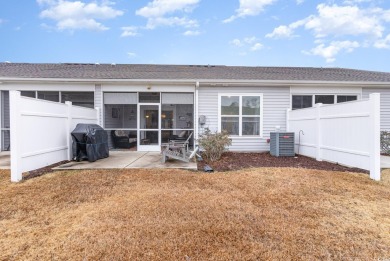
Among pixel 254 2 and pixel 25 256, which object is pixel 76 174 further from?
pixel 254 2

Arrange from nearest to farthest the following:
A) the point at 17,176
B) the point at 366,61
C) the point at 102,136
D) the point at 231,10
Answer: the point at 17,176, the point at 102,136, the point at 231,10, the point at 366,61

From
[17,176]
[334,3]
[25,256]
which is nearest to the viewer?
[25,256]

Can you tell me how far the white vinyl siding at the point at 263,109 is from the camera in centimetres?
953

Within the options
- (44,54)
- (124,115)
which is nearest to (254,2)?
(124,115)

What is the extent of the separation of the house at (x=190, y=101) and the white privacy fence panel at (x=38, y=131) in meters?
1.83

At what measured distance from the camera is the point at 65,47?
16328mm


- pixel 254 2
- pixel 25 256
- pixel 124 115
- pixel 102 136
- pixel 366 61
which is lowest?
pixel 25 256

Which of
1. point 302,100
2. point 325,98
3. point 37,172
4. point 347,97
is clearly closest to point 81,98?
point 37,172

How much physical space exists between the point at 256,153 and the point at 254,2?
870 cm

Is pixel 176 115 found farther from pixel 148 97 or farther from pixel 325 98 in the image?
pixel 325 98

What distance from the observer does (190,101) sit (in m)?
9.68

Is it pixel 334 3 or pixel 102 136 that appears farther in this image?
pixel 334 3

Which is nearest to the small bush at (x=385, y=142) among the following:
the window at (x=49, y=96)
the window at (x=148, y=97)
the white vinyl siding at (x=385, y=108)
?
the white vinyl siding at (x=385, y=108)

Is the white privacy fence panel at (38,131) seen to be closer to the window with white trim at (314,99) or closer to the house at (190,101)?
the house at (190,101)
